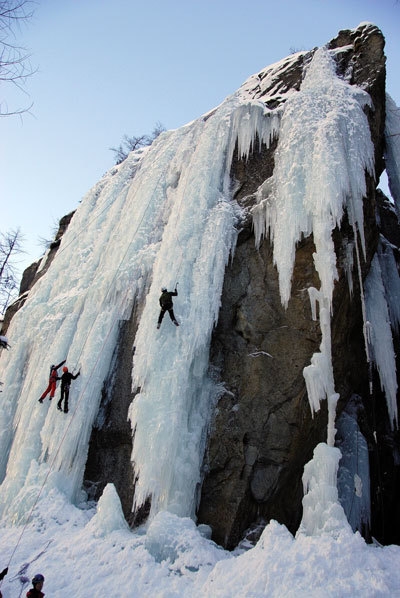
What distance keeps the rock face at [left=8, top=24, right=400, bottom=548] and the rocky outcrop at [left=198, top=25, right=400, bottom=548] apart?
0.07ft

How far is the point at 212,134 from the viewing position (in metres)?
11.2

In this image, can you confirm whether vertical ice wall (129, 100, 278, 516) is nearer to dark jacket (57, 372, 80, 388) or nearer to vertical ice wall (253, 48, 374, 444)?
vertical ice wall (253, 48, 374, 444)

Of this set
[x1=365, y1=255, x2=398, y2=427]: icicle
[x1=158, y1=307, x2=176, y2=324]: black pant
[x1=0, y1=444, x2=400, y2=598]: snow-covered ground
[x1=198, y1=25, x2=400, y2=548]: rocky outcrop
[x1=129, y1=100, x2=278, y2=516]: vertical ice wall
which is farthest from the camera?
[x1=365, y1=255, x2=398, y2=427]: icicle

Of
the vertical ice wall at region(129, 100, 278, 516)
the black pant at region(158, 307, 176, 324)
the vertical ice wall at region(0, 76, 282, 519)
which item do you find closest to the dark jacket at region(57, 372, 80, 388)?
the vertical ice wall at region(0, 76, 282, 519)

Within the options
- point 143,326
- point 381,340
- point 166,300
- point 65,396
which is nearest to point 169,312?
point 166,300

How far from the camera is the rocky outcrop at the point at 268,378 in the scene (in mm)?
7391

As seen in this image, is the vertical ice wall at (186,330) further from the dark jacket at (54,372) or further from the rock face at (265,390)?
the dark jacket at (54,372)

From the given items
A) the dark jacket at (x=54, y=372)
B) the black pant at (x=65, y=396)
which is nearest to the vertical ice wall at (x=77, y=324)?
the black pant at (x=65, y=396)

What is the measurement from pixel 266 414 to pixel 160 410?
209 centimetres

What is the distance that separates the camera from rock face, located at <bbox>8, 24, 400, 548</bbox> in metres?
7.45

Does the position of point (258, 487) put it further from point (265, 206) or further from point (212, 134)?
point (212, 134)

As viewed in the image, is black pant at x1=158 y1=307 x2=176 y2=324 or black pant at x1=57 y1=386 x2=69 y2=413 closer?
black pant at x1=158 y1=307 x2=176 y2=324

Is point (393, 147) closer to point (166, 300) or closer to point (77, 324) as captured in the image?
point (166, 300)

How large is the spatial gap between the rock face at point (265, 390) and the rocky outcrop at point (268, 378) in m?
0.02
